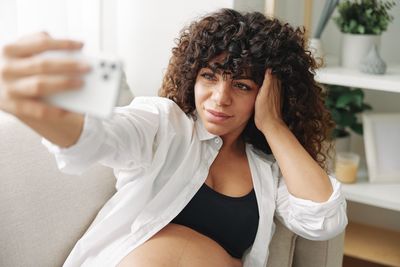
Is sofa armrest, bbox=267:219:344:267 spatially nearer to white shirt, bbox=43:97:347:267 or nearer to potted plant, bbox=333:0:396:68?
white shirt, bbox=43:97:347:267

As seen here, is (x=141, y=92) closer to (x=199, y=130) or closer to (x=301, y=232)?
(x=199, y=130)

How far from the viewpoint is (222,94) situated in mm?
1269

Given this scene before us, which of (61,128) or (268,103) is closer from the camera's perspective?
(61,128)

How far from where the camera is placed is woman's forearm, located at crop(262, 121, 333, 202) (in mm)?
1347

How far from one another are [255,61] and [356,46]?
784 millimetres

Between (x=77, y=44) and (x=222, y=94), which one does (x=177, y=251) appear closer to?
(x=222, y=94)

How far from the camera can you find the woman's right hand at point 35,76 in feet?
2.26

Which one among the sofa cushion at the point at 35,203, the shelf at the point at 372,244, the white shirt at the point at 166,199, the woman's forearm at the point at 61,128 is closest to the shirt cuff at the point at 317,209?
the white shirt at the point at 166,199

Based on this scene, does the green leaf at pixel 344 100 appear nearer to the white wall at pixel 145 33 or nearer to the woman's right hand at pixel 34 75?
the white wall at pixel 145 33

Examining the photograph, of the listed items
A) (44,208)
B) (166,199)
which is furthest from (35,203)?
(166,199)

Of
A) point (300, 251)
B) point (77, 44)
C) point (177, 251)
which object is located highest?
point (77, 44)

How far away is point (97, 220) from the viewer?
1414 millimetres

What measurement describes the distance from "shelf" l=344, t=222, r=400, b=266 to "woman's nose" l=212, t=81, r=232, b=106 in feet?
3.27

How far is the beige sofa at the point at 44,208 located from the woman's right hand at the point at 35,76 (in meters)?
0.58
